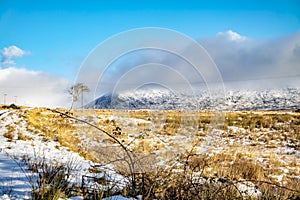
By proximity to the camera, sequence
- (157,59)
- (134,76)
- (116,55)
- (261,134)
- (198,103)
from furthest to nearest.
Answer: (261,134) → (198,103) → (157,59) → (134,76) → (116,55)

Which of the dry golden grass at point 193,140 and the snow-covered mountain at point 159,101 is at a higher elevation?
the snow-covered mountain at point 159,101

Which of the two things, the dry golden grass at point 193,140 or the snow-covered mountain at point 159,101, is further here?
the dry golden grass at point 193,140

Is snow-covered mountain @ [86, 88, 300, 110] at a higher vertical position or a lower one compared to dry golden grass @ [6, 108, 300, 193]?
higher

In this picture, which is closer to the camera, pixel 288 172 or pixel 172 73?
pixel 172 73

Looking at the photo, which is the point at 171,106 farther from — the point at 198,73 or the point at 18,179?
the point at 18,179

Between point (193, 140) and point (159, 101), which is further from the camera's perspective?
point (193, 140)

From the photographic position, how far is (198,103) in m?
8.48

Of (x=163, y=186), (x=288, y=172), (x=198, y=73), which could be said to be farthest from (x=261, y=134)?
(x=163, y=186)

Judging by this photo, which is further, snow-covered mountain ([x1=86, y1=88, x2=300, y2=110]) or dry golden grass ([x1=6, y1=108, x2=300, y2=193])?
dry golden grass ([x1=6, y1=108, x2=300, y2=193])

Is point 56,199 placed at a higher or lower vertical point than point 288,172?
higher

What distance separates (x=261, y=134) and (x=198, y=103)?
10.8 meters

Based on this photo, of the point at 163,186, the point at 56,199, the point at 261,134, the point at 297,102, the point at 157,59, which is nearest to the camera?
the point at 56,199

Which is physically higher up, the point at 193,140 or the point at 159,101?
the point at 159,101

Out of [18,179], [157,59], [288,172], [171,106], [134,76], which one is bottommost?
[288,172]
